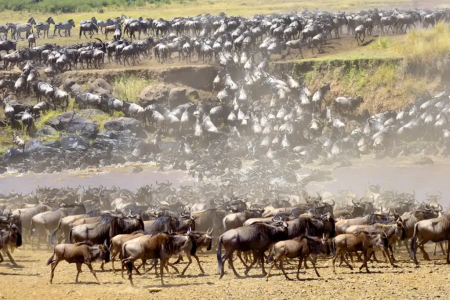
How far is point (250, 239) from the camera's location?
1360 cm

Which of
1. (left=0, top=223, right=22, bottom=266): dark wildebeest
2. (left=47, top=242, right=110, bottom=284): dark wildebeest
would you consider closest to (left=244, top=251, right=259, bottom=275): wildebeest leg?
(left=47, top=242, right=110, bottom=284): dark wildebeest

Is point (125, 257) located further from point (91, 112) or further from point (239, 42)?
point (239, 42)

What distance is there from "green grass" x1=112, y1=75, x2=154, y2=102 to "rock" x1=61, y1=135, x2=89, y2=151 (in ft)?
13.6

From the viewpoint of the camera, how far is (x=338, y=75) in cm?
3152

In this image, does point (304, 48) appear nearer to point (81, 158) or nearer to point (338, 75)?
point (338, 75)

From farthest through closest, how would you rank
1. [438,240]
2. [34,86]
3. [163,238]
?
[34,86], [438,240], [163,238]

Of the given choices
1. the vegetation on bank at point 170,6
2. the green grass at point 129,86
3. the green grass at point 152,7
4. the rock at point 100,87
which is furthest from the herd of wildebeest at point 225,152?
the vegetation on bank at point 170,6

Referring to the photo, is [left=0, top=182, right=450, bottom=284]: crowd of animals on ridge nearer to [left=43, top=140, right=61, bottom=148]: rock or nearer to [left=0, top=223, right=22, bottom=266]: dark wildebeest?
[left=0, top=223, right=22, bottom=266]: dark wildebeest

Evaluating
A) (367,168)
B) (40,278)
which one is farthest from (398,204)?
(40,278)

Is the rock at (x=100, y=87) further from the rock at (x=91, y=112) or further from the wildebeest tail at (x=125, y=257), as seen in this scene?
the wildebeest tail at (x=125, y=257)

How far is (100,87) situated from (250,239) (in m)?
21.3

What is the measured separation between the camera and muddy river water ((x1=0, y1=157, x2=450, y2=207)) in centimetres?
2289

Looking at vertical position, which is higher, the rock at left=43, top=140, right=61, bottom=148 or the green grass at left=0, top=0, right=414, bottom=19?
the green grass at left=0, top=0, right=414, bottom=19

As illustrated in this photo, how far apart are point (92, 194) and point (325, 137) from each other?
35.3 feet
